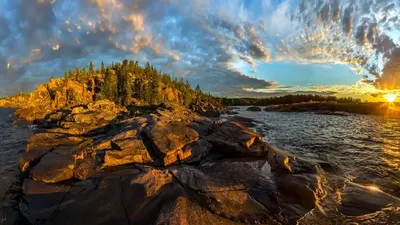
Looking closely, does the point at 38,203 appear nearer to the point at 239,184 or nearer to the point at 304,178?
the point at 239,184

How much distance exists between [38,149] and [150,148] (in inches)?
401

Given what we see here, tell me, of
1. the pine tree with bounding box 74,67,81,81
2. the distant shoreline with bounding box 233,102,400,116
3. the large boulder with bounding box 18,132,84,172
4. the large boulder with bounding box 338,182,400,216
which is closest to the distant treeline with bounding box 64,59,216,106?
the pine tree with bounding box 74,67,81,81

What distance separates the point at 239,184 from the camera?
38.8 feet

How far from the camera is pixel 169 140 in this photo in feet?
60.3

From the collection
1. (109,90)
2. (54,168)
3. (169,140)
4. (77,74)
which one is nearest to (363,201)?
(169,140)

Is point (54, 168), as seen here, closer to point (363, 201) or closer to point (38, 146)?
point (38, 146)

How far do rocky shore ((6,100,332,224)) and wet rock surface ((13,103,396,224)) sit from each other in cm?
5

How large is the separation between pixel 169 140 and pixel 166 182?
705 cm

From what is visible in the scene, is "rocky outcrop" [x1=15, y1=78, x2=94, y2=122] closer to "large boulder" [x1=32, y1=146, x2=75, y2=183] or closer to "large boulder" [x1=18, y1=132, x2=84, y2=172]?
"large boulder" [x1=18, y1=132, x2=84, y2=172]

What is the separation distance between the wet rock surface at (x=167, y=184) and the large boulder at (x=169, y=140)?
0.27 feet

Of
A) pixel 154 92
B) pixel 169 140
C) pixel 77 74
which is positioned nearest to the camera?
pixel 169 140

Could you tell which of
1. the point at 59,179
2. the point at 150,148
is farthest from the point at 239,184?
the point at 59,179

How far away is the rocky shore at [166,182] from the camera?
9523 millimetres

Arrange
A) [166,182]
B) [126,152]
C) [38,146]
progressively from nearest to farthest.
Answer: [166,182]
[126,152]
[38,146]
